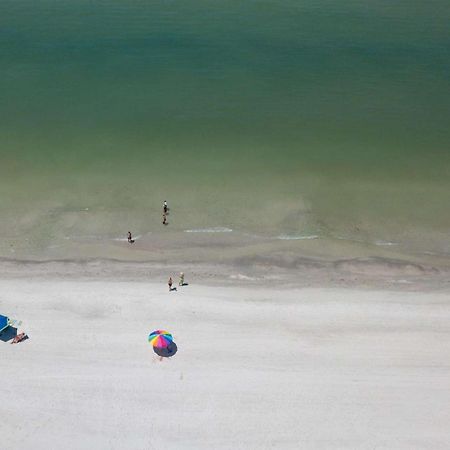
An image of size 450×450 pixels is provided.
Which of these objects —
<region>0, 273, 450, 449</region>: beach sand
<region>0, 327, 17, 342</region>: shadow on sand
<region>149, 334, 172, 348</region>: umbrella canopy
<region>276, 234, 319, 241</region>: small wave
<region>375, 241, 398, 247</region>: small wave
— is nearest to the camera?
<region>0, 273, 450, 449</region>: beach sand

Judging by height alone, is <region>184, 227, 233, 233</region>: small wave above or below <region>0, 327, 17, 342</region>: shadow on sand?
above

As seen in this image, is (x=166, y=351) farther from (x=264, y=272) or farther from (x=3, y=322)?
(x=264, y=272)

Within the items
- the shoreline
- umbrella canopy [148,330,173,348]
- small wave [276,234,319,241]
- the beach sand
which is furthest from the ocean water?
umbrella canopy [148,330,173,348]

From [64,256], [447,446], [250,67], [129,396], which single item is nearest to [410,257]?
[447,446]

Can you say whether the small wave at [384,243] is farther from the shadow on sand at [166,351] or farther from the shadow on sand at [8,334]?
the shadow on sand at [8,334]

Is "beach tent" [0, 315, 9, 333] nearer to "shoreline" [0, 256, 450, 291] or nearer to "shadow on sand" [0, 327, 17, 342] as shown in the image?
"shadow on sand" [0, 327, 17, 342]

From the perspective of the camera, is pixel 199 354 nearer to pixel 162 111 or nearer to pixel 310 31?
pixel 162 111

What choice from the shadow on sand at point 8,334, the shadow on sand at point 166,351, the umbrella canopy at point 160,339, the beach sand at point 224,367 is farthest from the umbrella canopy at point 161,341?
the shadow on sand at point 8,334

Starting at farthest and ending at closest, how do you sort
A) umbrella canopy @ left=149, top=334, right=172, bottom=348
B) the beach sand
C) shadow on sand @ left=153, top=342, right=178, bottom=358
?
shadow on sand @ left=153, top=342, right=178, bottom=358, umbrella canopy @ left=149, top=334, right=172, bottom=348, the beach sand
